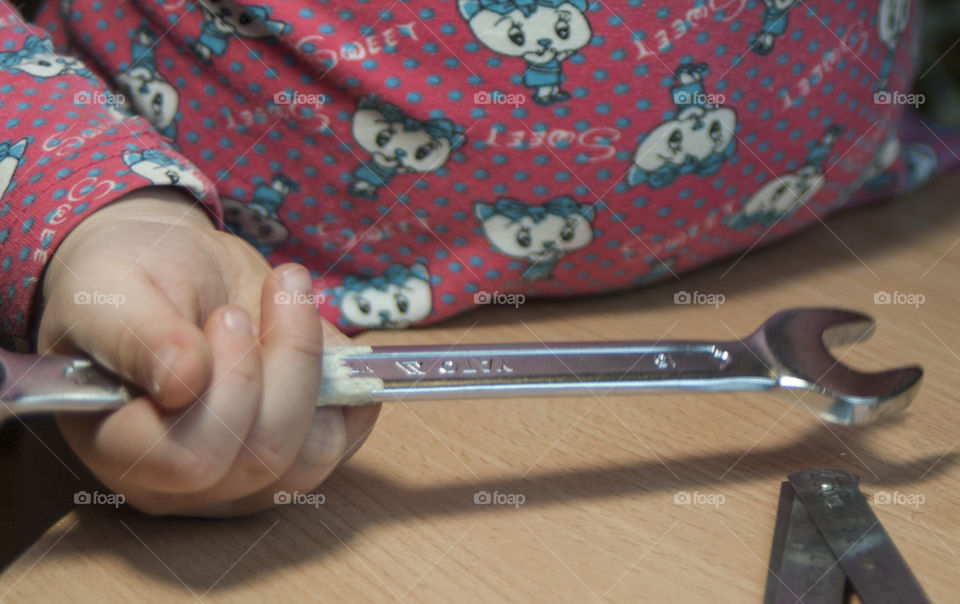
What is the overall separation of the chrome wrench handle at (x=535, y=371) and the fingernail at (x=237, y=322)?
4 cm

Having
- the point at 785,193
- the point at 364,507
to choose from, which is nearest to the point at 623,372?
the point at 364,507

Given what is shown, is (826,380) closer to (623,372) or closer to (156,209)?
(623,372)

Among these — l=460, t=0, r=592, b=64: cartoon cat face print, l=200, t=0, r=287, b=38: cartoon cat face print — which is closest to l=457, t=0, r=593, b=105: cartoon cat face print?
l=460, t=0, r=592, b=64: cartoon cat face print

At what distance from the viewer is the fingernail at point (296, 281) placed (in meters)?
0.44

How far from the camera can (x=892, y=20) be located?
65cm

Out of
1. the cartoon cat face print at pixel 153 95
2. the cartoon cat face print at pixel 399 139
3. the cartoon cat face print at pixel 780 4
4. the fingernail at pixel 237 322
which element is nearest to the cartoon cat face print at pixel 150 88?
the cartoon cat face print at pixel 153 95

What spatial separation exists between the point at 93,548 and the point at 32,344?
0.47ft

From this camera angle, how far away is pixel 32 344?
527mm

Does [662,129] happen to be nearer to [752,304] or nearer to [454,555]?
[752,304]

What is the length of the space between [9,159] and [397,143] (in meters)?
0.23

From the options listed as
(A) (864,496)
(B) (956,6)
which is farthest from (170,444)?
(B) (956,6)


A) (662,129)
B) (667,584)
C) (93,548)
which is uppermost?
(662,129)

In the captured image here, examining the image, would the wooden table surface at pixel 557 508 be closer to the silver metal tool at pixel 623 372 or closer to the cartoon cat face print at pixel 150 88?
the silver metal tool at pixel 623 372

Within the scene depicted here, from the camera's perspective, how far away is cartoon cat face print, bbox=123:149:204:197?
52 cm
